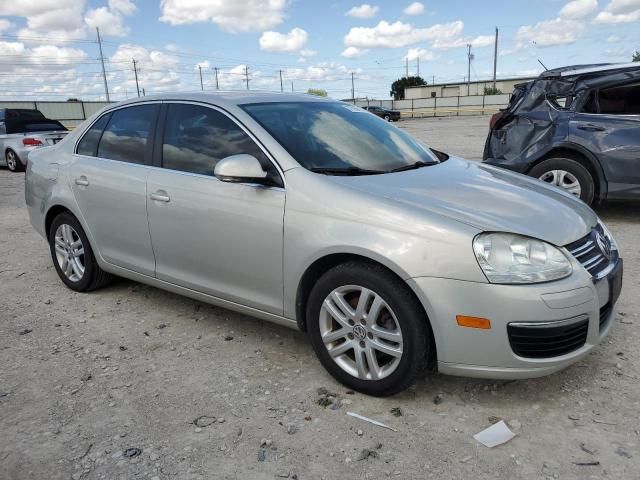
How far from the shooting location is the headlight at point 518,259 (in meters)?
2.47

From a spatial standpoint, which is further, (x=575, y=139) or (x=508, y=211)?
(x=575, y=139)

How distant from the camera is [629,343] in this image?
11.1 ft

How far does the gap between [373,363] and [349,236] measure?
0.67 m

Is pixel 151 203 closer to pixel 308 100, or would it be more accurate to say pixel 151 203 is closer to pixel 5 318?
pixel 308 100

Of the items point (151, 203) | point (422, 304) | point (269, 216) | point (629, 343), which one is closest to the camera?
point (422, 304)

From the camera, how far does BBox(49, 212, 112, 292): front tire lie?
438 cm

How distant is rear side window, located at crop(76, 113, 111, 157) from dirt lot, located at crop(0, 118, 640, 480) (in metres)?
1.34

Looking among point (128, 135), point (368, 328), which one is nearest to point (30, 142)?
point (128, 135)

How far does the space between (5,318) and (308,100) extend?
279cm

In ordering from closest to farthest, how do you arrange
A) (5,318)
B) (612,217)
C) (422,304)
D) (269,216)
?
(422,304), (269,216), (5,318), (612,217)

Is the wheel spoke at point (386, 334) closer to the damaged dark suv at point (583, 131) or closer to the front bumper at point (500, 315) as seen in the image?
the front bumper at point (500, 315)

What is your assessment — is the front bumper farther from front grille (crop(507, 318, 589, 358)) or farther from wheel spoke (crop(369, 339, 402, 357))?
wheel spoke (crop(369, 339, 402, 357))

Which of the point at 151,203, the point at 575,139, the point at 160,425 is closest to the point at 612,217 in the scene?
the point at 575,139

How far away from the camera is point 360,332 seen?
280 centimetres
